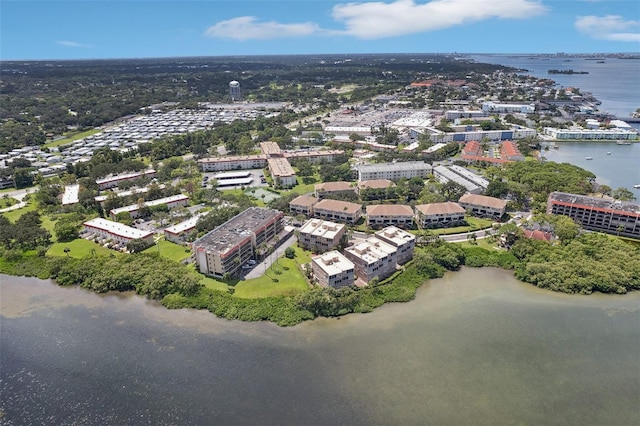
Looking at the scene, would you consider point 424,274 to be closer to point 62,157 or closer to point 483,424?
point 483,424

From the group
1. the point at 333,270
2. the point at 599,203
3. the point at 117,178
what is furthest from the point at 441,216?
the point at 117,178

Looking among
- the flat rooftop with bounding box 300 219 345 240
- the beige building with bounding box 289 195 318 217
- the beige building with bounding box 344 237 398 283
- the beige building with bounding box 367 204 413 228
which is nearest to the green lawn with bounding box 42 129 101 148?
the beige building with bounding box 289 195 318 217

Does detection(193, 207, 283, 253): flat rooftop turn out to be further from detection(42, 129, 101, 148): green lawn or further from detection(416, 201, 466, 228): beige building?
detection(42, 129, 101, 148): green lawn

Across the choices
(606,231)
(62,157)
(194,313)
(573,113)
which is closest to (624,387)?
(606,231)

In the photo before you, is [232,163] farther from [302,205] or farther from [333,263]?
[333,263]

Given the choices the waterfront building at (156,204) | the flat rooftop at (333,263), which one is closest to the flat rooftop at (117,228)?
the waterfront building at (156,204)

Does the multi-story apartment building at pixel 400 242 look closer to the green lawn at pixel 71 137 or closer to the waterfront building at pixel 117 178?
the waterfront building at pixel 117 178
